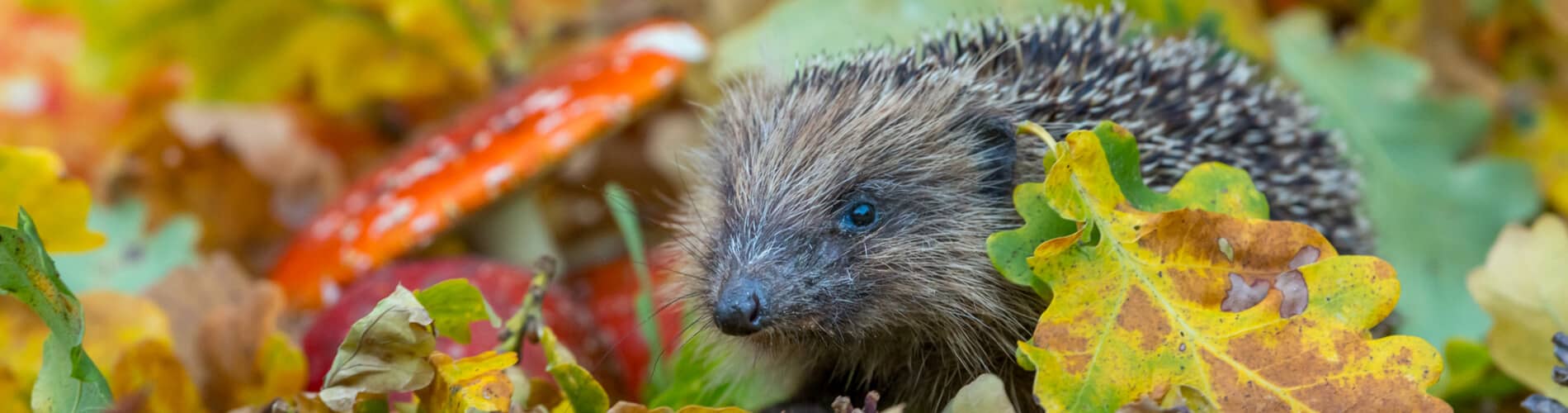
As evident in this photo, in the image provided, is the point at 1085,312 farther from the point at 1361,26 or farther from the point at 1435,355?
the point at 1361,26

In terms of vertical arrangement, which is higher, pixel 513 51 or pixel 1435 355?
pixel 513 51

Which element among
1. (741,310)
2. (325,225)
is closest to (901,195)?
(741,310)

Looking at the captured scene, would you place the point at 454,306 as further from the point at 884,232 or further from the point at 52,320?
the point at 884,232

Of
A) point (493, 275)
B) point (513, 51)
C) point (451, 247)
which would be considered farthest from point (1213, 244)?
point (513, 51)

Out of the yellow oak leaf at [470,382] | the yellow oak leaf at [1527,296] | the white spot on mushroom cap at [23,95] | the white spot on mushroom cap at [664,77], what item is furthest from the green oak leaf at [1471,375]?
the white spot on mushroom cap at [23,95]

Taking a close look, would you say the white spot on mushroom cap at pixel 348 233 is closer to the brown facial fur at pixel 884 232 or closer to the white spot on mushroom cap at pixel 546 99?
the white spot on mushroom cap at pixel 546 99

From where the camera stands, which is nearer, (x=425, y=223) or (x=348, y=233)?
(x=425, y=223)
